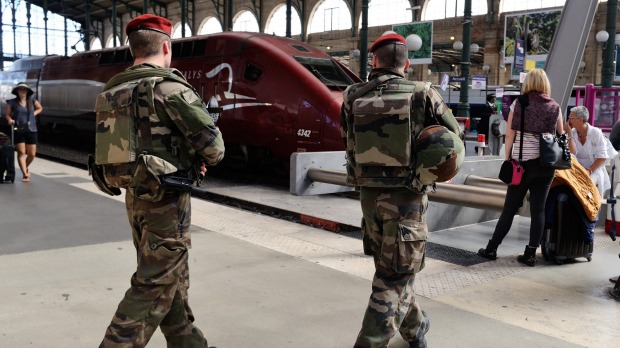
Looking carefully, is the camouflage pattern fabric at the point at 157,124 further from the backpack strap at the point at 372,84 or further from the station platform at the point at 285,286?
the station platform at the point at 285,286

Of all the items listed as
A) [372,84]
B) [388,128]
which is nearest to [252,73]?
[372,84]

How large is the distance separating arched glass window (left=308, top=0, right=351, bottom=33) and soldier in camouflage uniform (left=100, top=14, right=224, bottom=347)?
3969cm

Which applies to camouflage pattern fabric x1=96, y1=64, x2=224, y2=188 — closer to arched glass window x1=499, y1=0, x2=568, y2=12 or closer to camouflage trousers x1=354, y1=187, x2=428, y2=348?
camouflage trousers x1=354, y1=187, x2=428, y2=348

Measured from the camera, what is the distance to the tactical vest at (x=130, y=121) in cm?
278

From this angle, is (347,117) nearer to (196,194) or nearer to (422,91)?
(422,91)

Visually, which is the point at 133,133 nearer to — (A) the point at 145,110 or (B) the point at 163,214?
(A) the point at 145,110

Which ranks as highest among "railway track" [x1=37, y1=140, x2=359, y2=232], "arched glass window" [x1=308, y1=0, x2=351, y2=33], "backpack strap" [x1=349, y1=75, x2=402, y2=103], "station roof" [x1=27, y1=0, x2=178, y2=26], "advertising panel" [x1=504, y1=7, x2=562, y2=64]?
"station roof" [x1=27, y1=0, x2=178, y2=26]

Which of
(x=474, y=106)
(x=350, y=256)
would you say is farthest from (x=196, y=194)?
Result: (x=474, y=106)

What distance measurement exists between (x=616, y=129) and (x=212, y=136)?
348 cm

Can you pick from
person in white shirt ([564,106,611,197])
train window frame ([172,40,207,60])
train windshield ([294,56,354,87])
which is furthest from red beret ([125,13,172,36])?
train window frame ([172,40,207,60])

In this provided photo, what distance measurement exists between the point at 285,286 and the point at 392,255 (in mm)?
1654

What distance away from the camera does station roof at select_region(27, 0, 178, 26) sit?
51031mm

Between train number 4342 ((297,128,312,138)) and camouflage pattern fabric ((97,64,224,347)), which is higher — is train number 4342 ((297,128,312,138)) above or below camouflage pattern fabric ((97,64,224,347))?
above

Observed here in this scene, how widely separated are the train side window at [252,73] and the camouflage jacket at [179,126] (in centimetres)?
823
